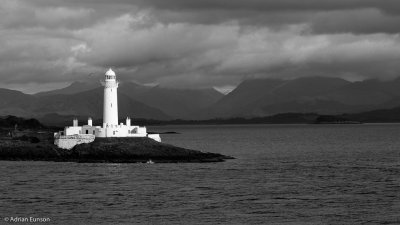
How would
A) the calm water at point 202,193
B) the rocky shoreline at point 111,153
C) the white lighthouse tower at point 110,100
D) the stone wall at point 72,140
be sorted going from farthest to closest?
1. the white lighthouse tower at point 110,100
2. the stone wall at point 72,140
3. the rocky shoreline at point 111,153
4. the calm water at point 202,193

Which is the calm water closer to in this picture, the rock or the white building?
the rock

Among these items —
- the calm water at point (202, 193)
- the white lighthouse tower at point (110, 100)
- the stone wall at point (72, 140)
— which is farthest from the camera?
the white lighthouse tower at point (110, 100)

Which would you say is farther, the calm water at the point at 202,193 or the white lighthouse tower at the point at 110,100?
Result: the white lighthouse tower at the point at 110,100

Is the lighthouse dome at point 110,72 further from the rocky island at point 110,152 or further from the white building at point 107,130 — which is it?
the rocky island at point 110,152

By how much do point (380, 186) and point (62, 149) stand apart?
4062 cm

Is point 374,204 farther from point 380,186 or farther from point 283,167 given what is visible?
point 283,167

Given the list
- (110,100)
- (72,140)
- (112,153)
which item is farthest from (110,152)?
(110,100)

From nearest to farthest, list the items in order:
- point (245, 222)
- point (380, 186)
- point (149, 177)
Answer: point (245, 222) → point (380, 186) → point (149, 177)

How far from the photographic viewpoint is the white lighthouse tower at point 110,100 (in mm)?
86312

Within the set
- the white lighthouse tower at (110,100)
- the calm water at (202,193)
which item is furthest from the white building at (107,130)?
the calm water at (202,193)

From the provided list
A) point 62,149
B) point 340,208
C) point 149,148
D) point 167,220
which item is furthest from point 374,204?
point 62,149

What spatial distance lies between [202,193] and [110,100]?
115ft

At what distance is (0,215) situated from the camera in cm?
4334

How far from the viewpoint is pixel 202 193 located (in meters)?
54.6
